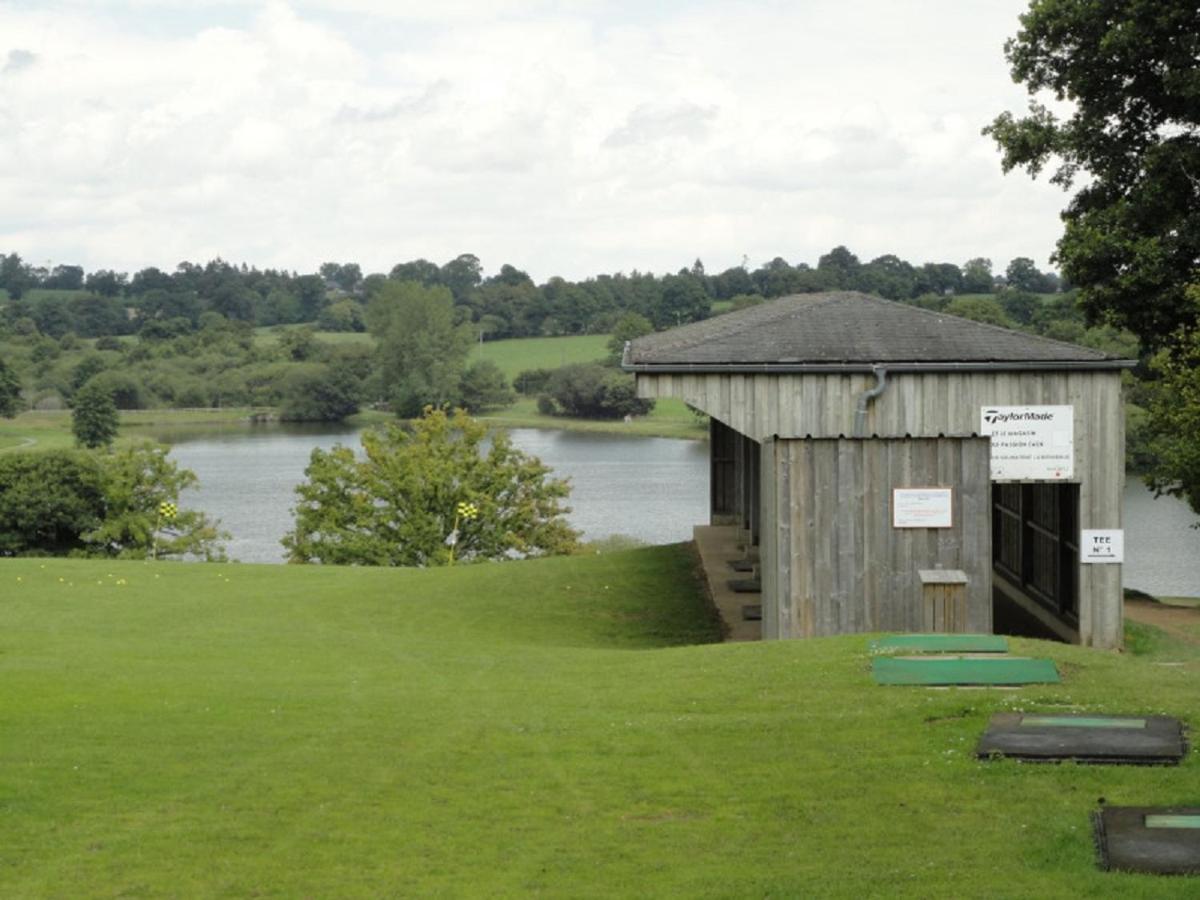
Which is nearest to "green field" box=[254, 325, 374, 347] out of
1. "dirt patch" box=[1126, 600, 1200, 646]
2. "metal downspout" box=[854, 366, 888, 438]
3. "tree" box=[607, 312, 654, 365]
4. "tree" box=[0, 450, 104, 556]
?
"tree" box=[607, 312, 654, 365]

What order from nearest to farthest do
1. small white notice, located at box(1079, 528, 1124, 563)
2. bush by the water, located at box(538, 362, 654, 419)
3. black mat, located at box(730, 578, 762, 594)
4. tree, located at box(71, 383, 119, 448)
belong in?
small white notice, located at box(1079, 528, 1124, 563)
black mat, located at box(730, 578, 762, 594)
tree, located at box(71, 383, 119, 448)
bush by the water, located at box(538, 362, 654, 419)

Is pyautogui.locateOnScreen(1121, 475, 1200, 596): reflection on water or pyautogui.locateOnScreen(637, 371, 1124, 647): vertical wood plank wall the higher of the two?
pyautogui.locateOnScreen(637, 371, 1124, 647): vertical wood plank wall

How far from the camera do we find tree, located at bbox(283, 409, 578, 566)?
4584cm

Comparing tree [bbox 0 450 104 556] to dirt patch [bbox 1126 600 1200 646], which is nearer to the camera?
dirt patch [bbox 1126 600 1200 646]

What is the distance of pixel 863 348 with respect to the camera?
18.8 m

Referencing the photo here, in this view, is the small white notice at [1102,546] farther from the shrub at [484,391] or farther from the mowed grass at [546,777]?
the shrub at [484,391]

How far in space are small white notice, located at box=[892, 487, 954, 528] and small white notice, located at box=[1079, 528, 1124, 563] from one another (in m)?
2.07

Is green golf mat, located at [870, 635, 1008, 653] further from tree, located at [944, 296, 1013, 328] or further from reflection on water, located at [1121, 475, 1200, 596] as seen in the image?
tree, located at [944, 296, 1013, 328]

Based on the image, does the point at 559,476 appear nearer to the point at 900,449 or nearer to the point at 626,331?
the point at 626,331

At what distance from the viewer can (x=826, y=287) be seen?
116 metres

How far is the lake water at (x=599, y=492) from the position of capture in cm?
5144

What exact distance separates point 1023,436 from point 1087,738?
851 centimetres

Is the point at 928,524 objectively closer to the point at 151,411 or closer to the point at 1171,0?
the point at 1171,0

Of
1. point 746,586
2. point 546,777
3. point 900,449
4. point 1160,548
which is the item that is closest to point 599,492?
point 1160,548
